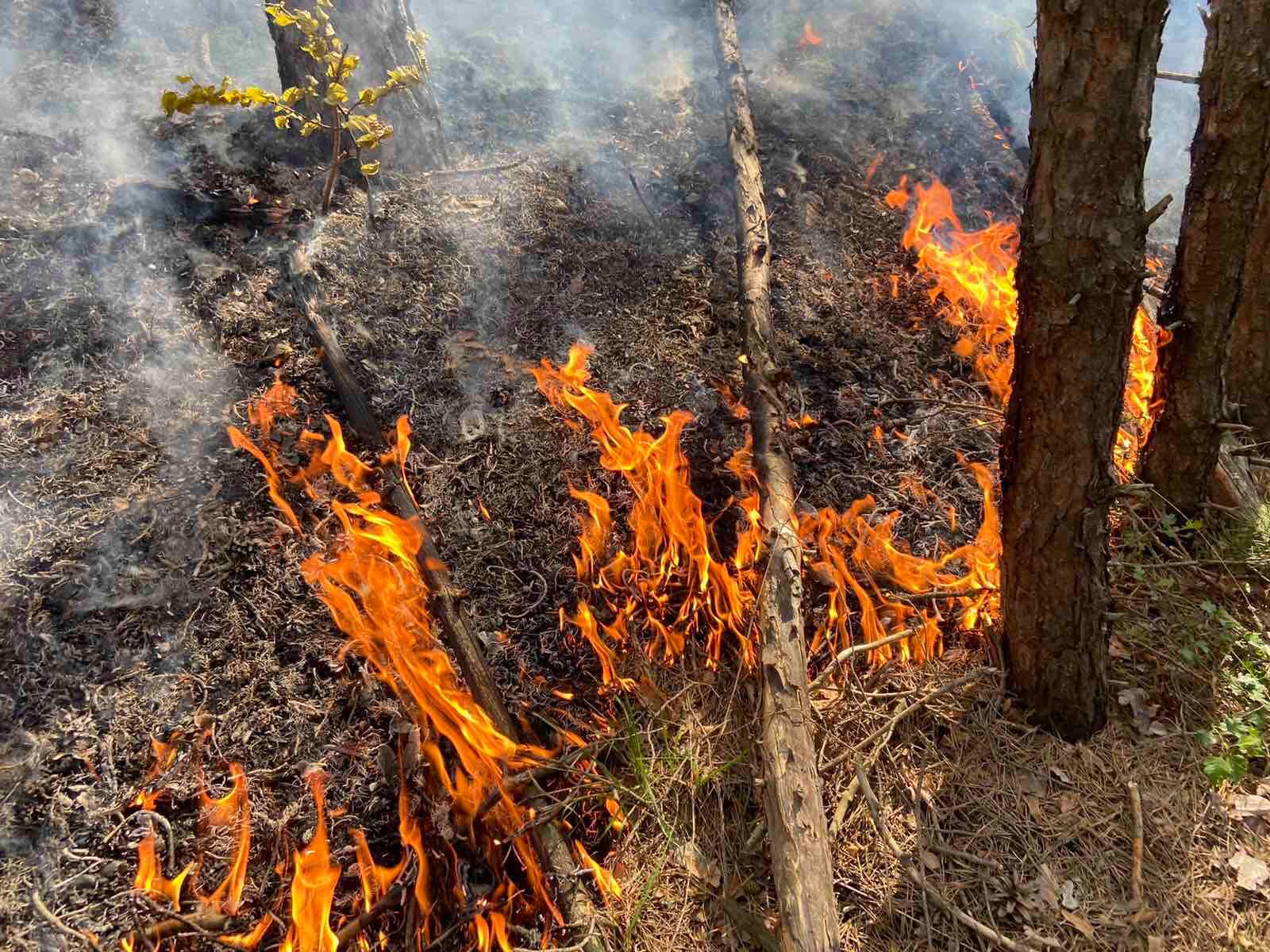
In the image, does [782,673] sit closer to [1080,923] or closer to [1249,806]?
[1080,923]

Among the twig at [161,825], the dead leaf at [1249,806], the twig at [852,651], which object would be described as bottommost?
the dead leaf at [1249,806]

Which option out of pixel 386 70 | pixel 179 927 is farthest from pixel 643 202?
pixel 179 927

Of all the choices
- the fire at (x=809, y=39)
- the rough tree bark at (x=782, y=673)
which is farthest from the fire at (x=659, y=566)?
the fire at (x=809, y=39)

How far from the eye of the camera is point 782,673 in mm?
2918

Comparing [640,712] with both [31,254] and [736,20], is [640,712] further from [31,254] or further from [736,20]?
[736,20]

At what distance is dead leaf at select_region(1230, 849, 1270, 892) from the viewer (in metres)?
2.59

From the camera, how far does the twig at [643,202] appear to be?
518 cm

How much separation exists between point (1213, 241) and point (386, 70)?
16.0 feet

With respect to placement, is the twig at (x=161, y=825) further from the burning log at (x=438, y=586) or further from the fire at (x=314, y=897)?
the burning log at (x=438, y=586)

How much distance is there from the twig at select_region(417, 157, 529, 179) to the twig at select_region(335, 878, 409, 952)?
14.0ft

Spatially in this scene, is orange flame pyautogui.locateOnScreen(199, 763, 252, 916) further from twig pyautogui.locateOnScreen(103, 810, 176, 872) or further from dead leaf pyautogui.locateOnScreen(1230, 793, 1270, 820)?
dead leaf pyautogui.locateOnScreen(1230, 793, 1270, 820)

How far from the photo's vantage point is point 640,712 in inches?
127

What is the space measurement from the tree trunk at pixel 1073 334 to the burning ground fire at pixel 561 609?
0.53m

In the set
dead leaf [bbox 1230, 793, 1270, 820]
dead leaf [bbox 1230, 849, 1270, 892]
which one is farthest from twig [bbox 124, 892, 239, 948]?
dead leaf [bbox 1230, 793, 1270, 820]
